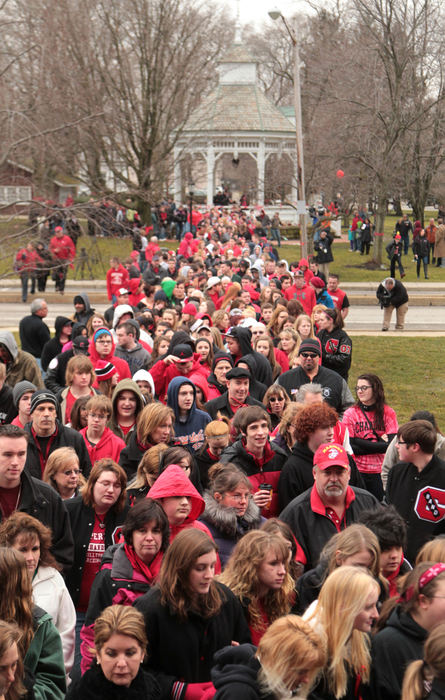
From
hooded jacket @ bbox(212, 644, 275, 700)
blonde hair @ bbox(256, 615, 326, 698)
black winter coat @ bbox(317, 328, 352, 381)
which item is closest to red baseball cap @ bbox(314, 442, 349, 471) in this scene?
hooded jacket @ bbox(212, 644, 275, 700)

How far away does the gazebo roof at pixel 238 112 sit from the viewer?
48.5 metres

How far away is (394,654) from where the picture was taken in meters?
4.18

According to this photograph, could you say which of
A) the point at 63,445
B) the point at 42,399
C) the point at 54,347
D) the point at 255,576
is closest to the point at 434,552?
the point at 255,576

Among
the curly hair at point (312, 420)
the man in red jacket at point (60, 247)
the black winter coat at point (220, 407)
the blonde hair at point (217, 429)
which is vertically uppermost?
the man in red jacket at point (60, 247)

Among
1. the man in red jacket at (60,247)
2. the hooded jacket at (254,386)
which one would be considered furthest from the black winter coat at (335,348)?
the man in red jacket at (60,247)

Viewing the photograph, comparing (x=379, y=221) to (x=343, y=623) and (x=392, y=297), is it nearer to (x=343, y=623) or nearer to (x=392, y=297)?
(x=392, y=297)

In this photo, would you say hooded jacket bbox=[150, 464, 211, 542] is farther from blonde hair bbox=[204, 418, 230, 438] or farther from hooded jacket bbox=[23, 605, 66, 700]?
blonde hair bbox=[204, 418, 230, 438]

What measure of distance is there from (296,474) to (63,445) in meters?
1.86

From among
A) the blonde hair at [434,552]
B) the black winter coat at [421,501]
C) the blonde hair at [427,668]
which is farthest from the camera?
the black winter coat at [421,501]

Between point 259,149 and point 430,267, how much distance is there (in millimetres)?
15893

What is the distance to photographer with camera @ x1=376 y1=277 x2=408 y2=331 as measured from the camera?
2002 cm

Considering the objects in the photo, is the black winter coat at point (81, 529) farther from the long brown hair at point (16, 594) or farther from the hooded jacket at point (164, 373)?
the hooded jacket at point (164, 373)

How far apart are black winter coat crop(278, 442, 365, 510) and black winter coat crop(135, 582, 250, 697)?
89.2 inches

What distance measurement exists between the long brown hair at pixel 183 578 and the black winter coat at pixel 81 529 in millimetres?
1592
